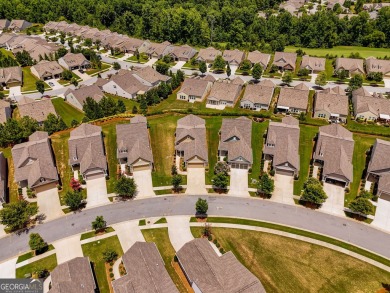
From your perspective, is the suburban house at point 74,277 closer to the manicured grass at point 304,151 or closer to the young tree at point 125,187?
the young tree at point 125,187

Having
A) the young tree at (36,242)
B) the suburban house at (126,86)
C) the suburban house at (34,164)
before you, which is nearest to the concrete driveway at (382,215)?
the young tree at (36,242)

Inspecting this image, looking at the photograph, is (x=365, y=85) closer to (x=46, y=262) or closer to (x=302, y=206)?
(x=302, y=206)

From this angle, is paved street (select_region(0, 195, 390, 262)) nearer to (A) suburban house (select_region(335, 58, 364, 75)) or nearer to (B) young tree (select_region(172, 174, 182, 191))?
(B) young tree (select_region(172, 174, 182, 191))

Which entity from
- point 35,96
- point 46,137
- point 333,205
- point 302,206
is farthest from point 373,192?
point 35,96

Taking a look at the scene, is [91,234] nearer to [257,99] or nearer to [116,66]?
[257,99]

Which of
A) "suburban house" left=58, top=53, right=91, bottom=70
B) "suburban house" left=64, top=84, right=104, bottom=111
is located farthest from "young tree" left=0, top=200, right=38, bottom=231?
"suburban house" left=58, top=53, right=91, bottom=70
